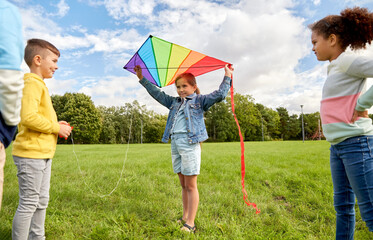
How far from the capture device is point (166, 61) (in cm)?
400

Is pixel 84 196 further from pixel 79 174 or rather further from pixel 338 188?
pixel 338 188

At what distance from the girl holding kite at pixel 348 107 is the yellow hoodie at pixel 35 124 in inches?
108

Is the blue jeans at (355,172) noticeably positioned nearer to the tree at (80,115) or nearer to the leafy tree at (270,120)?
Answer: the tree at (80,115)

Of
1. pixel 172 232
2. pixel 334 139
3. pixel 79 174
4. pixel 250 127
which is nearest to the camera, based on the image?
pixel 334 139

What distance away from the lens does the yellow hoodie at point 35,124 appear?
2127mm

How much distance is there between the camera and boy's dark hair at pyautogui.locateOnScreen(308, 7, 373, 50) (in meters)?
2.09

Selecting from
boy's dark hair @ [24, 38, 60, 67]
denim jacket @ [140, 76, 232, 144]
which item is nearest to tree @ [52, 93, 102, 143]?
denim jacket @ [140, 76, 232, 144]

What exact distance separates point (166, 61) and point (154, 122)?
34550mm

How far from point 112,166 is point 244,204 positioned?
13.9 feet

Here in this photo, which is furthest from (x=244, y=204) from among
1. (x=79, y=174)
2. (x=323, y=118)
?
(x=79, y=174)

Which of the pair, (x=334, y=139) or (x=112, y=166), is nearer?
(x=334, y=139)

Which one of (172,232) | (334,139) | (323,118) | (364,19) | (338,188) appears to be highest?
(364,19)

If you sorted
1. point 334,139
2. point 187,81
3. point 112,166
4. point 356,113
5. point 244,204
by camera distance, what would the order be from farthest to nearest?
point 112,166, point 244,204, point 187,81, point 334,139, point 356,113

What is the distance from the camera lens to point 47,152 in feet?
7.57
